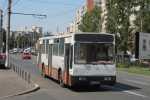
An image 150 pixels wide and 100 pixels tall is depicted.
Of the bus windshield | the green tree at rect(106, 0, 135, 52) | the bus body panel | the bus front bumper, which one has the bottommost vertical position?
the bus front bumper

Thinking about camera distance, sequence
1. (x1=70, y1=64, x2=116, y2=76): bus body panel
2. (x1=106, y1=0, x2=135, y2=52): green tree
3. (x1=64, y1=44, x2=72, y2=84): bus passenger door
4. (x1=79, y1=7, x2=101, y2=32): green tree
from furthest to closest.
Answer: (x1=79, y1=7, x2=101, y2=32): green tree < (x1=106, y1=0, x2=135, y2=52): green tree < (x1=64, y1=44, x2=72, y2=84): bus passenger door < (x1=70, y1=64, x2=116, y2=76): bus body panel

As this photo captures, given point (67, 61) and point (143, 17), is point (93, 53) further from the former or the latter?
point (143, 17)

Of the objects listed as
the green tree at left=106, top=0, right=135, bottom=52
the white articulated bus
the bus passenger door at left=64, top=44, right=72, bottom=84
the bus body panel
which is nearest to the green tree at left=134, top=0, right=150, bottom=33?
the green tree at left=106, top=0, right=135, bottom=52

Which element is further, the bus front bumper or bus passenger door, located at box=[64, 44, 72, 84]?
bus passenger door, located at box=[64, 44, 72, 84]

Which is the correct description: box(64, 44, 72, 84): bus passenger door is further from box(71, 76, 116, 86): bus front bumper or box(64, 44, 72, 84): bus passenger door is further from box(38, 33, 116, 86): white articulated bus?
box(71, 76, 116, 86): bus front bumper

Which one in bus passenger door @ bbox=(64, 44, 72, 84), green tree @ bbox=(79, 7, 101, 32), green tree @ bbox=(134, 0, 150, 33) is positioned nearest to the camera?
bus passenger door @ bbox=(64, 44, 72, 84)

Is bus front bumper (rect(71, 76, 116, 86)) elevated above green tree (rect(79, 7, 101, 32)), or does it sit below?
below

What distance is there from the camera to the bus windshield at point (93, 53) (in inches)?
958

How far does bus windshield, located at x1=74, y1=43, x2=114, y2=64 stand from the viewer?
79.9 feet

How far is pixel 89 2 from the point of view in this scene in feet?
573

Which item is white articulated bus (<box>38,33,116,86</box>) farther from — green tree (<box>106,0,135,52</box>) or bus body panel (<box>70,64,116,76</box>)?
green tree (<box>106,0,135,52</box>)

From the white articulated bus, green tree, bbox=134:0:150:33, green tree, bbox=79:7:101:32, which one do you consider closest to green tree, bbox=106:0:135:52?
green tree, bbox=134:0:150:33

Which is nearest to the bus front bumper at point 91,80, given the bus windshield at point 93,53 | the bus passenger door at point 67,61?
the bus windshield at point 93,53

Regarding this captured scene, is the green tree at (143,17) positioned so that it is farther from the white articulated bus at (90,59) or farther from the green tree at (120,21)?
the white articulated bus at (90,59)
